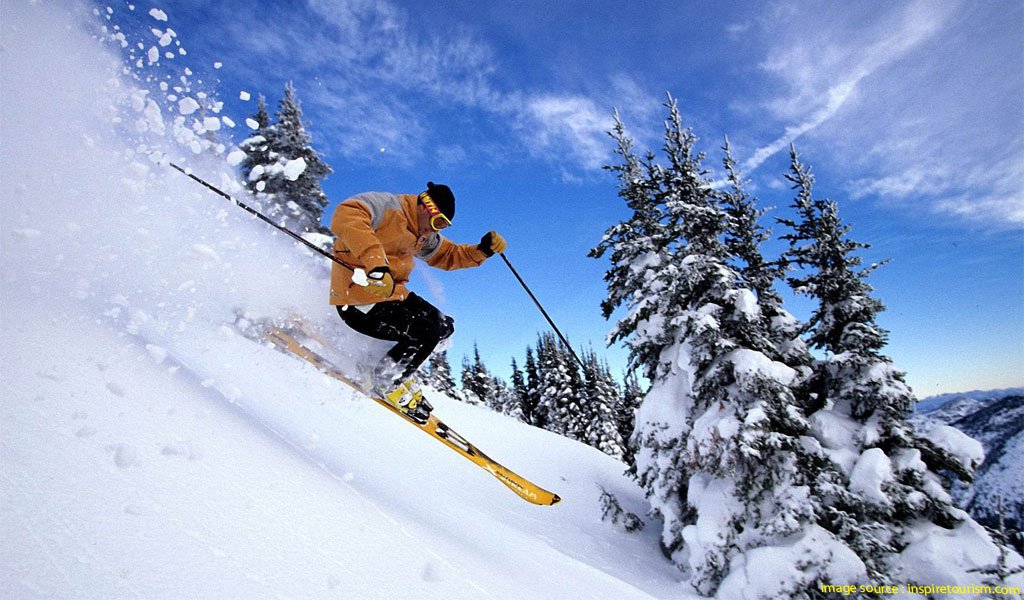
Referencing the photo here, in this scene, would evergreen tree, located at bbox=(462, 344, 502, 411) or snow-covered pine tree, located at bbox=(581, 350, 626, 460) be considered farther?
evergreen tree, located at bbox=(462, 344, 502, 411)

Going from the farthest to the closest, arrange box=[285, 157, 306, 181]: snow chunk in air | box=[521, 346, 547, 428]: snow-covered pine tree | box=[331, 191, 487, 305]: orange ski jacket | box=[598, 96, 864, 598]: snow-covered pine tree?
box=[521, 346, 547, 428]: snow-covered pine tree → box=[598, 96, 864, 598]: snow-covered pine tree → box=[285, 157, 306, 181]: snow chunk in air → box=[331, 191, 487, 305]: orange ski jacket

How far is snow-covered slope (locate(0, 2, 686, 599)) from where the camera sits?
2.24 meters

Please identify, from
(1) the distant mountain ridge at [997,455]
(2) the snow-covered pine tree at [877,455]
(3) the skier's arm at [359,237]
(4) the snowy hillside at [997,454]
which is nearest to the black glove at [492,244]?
(3) the skier's arm at [359,237]

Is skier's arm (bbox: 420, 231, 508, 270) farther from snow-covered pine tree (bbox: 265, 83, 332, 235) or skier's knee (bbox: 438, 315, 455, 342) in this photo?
snow-covered pine tree (bbox: 265, 83, 332, 235)

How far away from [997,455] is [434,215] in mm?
72860

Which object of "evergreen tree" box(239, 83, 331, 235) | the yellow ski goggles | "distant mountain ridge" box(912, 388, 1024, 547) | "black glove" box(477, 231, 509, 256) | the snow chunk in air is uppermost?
"distant mountain ridge" box(912, 388, 1024, 547)

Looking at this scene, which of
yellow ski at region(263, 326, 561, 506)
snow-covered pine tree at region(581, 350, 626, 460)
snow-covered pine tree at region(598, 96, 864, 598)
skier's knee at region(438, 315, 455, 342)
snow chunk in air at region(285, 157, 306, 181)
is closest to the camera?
skier's knee at region(438, 315, 455, 342)

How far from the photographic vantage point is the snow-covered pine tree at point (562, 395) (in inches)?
1617

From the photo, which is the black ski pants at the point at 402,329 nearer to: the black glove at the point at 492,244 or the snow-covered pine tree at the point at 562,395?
the black glove at the point at 492,244

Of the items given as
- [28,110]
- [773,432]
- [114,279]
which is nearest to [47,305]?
[114,279]

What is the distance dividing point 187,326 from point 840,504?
14.0 metres

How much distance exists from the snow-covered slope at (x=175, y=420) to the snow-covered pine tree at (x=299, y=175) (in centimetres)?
864

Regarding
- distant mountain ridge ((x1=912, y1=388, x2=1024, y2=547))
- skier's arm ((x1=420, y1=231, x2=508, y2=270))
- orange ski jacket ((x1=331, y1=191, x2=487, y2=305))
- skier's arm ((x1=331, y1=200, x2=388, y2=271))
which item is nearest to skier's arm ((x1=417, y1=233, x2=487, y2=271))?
skier's arm ((x1=420, y1=231, x2=508, y2=270))

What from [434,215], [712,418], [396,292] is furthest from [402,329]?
[712,418]
